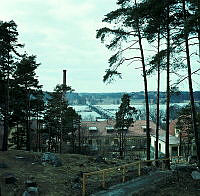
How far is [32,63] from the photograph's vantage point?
35062 mm

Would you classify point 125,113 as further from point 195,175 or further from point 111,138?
point 195,175

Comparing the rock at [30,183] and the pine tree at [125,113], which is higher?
the pine tree at [125,113]

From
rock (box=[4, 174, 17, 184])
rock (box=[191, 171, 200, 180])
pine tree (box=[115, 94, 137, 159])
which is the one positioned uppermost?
pine tree (box=[115, 94, 137, 159])

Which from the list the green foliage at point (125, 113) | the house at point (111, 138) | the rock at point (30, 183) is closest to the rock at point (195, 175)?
the rock at point (30, 183)

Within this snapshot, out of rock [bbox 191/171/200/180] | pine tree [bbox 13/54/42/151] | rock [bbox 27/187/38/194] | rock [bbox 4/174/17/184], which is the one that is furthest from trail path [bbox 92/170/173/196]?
pine tree [bbox 13/54/42/151]

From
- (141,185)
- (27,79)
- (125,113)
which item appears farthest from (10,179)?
(125,113)

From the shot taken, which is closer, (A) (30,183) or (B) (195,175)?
(A) (30,183)

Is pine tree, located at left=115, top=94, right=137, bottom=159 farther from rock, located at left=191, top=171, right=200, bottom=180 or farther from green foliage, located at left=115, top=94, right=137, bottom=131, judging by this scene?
rock, located at left=191, top=171, right=200, bottom=180

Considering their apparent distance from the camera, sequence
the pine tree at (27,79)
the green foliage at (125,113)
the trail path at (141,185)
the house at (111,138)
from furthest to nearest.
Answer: the house at (111,138) < the green foliage at (125,113) < the pine tree at (27,79) < the trail path at (141,185)

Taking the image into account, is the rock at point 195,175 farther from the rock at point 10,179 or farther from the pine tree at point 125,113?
the pine tree at point 125,113

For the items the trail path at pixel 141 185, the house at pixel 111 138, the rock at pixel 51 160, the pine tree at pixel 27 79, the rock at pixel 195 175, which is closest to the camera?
the trail path at pixel 141 185

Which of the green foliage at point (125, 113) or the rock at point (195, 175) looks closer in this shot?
the rock at point (195, 175)

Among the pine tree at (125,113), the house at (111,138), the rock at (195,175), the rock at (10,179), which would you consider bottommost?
the house at (111,138)

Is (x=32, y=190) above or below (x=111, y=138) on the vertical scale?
above
